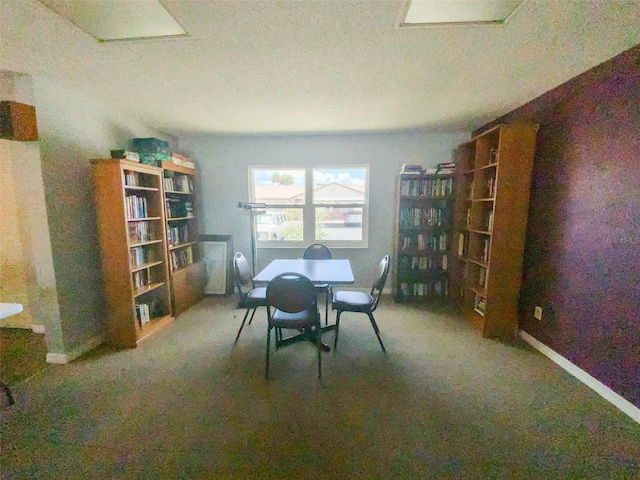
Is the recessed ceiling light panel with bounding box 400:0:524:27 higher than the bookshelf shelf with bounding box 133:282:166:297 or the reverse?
higher

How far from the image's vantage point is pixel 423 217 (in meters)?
3.78

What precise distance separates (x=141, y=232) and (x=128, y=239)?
0.34 meters

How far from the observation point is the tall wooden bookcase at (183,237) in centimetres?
333

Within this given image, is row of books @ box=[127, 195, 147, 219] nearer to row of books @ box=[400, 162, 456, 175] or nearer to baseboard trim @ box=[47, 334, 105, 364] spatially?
baseboard trim @ box=[47, 334, 105, 364]

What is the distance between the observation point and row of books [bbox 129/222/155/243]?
2713 mm

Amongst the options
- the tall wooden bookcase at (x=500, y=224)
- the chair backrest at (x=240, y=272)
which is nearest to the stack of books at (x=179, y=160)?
the chair backrest at (x=240, y=272)

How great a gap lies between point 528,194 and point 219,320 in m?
3.70

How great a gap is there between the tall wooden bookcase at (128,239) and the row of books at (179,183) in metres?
0.37

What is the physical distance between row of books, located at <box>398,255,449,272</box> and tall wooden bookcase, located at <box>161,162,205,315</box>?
306 centimetres

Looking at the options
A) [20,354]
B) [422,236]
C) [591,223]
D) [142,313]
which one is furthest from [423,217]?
[20,354]

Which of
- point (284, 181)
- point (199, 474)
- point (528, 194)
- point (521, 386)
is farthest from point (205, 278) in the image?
point (528, 194)

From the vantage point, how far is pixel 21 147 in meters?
2.12

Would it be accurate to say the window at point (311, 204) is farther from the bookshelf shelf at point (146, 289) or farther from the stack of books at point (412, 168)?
the bookshelf shelf at point (146, 289)

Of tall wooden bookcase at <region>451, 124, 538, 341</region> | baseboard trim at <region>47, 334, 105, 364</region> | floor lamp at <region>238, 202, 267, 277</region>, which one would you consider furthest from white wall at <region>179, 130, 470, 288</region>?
baseboard trim at <region>47, 334, 105, 364</region>
